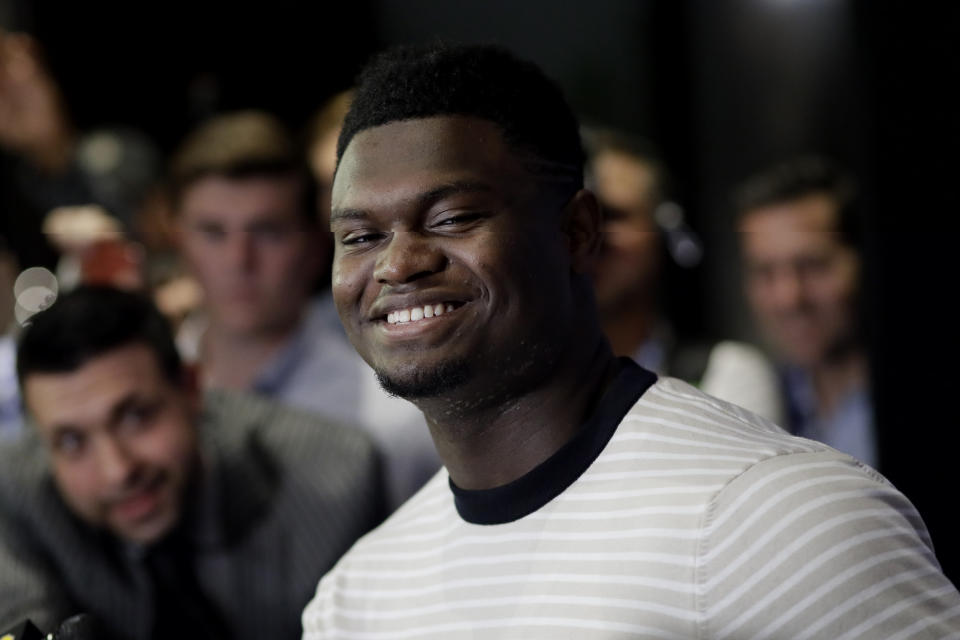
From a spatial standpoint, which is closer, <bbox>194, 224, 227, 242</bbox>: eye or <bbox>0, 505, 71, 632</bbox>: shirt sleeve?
<bbox>0, 505, 71, 632</bbox>: shirt sleeve

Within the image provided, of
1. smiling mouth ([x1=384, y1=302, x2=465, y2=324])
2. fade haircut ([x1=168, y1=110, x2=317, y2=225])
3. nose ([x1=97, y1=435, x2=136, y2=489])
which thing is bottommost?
nose ([x1=97, y1=435, x2=136, y2=489])

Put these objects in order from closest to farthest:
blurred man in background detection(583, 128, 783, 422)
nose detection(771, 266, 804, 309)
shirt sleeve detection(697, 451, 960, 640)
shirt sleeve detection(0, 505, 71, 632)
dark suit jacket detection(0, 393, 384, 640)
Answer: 1. shirt sleeve detection(697, 451, 960, 640)
2. shirt sleeve detection(0, 505, 71, 632)
3. dark suit jacket detection(0, 393, 384, 640)
4. blurred man in background detection(583, 128, 783, 422)
5. nose detection(771, 266, 804, 309)

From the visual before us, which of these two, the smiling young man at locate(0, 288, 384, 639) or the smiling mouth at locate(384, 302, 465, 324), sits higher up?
the smiling mouth at locate(384, 302, 465, 324)

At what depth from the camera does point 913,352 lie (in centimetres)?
191

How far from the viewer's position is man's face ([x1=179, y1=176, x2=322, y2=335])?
202 centimetres

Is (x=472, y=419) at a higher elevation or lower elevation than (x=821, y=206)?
higher

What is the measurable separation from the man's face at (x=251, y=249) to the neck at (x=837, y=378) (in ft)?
2.89

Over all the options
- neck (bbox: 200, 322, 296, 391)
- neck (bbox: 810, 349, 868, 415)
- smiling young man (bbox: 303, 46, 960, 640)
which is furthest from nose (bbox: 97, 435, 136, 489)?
neck (bbox: 810, 349, 868, 415)

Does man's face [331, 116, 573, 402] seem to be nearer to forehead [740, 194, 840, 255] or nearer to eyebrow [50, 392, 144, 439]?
eyebrow [50, 392, 144, 439]

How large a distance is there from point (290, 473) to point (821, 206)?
40.1 inches

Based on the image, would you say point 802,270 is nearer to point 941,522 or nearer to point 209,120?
point 941,522

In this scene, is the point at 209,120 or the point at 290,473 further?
the point at 209,120

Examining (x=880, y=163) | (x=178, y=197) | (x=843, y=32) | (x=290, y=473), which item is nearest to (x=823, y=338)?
(x=880, y=163)

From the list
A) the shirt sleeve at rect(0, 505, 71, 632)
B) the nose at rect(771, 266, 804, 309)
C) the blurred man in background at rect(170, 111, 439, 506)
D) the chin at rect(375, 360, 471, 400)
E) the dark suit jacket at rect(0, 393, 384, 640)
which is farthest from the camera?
the nose at rect(771, 266, 804, 309)
